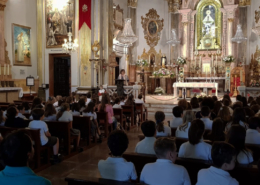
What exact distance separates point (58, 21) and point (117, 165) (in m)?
14.1

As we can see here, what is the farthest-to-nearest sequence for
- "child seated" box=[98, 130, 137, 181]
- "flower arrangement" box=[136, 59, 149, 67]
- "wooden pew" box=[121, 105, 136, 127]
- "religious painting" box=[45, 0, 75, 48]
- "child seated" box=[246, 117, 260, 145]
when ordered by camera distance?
"flower arrangement" box=[136, 59, 149, 67], "religious painting" box=[45, 0, 75, 48], "wooden pew" box=[121, 105, 136, 127], "child seated" box=[246, 117, 260, 145], "child seated" box=[98, 130, 137, 181]

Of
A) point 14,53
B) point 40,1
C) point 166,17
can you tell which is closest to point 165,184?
point 14,53

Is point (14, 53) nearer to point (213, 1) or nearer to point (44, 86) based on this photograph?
point (44, 86)

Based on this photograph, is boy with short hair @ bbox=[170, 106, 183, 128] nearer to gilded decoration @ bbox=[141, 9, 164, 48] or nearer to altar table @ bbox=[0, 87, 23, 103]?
altar table @ bbox=[0, 87, 23, 103]

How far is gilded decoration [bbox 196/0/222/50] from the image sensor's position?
19641mm

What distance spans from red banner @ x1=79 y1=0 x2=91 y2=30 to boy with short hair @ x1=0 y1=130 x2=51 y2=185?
13.3m

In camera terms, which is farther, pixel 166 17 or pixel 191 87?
pixel 166 17

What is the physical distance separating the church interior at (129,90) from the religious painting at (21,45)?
6 cm

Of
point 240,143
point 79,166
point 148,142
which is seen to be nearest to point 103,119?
point 79,166

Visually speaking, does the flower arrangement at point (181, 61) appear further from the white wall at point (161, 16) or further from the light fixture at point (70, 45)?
the light fixture at point (70, 45)

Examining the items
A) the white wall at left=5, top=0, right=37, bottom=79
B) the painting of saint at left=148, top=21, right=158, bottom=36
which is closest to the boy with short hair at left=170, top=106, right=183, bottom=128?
the white wall at left=5, top=0, right=37, bottom=79

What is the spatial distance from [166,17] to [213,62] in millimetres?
5037

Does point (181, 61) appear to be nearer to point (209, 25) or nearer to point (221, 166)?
point (209, 25)

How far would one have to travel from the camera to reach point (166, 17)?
68.0ft
